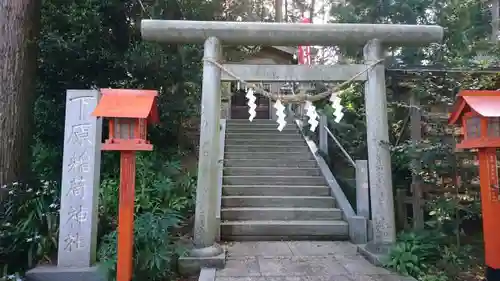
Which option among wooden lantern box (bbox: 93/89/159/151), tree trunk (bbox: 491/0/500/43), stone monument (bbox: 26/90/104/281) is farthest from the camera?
tree trunk (bbox: 491/0/500/43)

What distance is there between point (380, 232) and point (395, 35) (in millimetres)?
2949

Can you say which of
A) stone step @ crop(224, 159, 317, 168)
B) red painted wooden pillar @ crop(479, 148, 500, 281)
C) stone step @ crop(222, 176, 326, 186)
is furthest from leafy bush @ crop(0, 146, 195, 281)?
red painted wooden pillar @ crop(479, 148, 500, 281)

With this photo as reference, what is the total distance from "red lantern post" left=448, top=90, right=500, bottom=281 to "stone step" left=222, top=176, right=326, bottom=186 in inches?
162

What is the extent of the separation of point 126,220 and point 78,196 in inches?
53.2

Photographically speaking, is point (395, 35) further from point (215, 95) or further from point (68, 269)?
point (68, 269)

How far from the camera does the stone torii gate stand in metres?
5.01

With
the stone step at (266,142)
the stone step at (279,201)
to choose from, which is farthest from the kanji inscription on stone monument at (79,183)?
Answer: the stone step at (266,142)

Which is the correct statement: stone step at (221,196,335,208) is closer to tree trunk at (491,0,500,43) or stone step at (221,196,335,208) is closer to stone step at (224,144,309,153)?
stone step at (224,144,309,153)

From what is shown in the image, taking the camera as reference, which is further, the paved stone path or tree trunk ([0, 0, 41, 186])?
tree trunk ([0, 0, 41, 186])

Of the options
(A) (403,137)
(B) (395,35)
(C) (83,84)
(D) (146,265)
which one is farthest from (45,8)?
(A) (403,137)

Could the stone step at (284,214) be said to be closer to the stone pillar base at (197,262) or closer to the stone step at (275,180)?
the stone step at (275,180)

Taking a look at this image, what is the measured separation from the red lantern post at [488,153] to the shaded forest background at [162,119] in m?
0.87

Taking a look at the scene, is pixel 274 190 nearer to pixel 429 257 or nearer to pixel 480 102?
pixel 429 257

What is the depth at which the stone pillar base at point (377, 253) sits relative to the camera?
482cm
